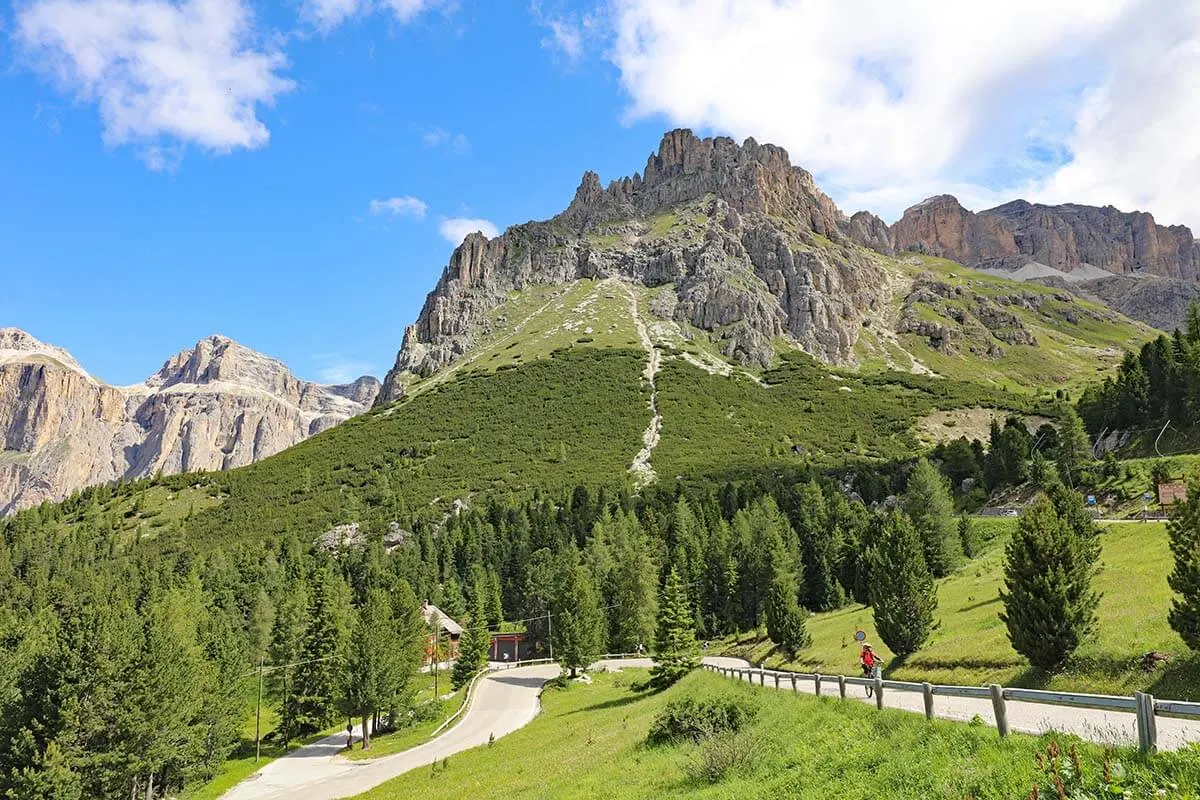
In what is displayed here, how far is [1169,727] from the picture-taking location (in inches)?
543

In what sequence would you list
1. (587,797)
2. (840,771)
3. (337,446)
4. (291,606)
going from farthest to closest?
(337,446) < (291,606) < (587,797) < (840,771)

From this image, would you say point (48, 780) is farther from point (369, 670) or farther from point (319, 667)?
point (319, 667)

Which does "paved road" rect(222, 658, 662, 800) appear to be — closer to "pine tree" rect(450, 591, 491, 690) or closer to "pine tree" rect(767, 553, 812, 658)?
"pine tree" rect(767, 553, 812, 658)

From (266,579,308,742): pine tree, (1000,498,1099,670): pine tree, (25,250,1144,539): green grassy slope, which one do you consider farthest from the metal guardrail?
(25,250,1144,539): green grassy slope

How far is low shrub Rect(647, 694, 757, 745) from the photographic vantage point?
2522 cm

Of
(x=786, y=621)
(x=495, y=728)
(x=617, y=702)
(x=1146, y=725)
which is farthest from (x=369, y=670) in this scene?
(x=1146, y=725)

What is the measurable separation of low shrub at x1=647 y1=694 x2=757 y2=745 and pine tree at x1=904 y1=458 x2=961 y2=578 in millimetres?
40854

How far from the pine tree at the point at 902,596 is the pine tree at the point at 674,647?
15433 mm

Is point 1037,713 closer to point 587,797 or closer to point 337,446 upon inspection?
point 587,797

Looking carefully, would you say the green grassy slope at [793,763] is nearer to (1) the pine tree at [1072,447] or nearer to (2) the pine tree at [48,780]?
(2) the pine tree at [48,780]

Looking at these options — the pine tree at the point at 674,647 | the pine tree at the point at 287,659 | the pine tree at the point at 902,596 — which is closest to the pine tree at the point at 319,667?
the pine tree at the point at 287,659

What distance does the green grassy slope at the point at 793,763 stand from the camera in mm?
11203

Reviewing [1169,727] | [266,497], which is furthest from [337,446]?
[1169,727]

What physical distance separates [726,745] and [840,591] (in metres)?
68.3
